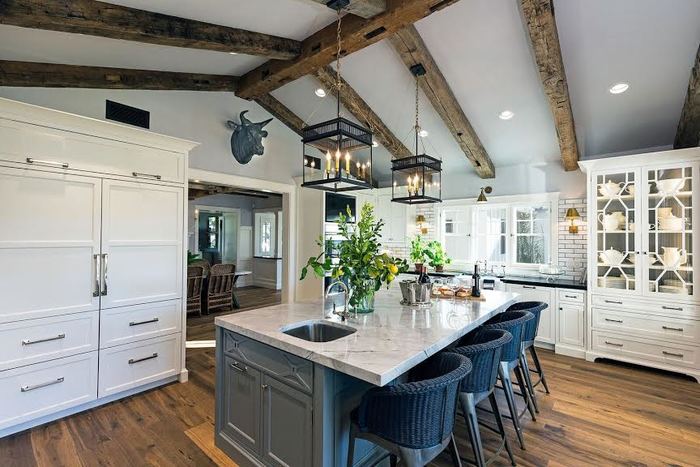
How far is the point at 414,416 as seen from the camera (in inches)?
57.7

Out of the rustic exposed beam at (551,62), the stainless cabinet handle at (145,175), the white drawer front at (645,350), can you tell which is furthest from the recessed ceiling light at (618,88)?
the stainless cabinet handle at (145,175)

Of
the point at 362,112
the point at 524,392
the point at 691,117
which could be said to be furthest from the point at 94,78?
the point at 691,117

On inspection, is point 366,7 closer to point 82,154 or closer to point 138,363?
point 82,154

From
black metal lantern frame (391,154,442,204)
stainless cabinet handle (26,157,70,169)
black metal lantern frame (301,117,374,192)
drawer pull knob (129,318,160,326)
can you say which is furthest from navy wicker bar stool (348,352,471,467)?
stainless cabinet handle (26,157,70,169)

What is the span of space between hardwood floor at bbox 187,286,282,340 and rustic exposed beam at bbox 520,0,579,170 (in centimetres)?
509

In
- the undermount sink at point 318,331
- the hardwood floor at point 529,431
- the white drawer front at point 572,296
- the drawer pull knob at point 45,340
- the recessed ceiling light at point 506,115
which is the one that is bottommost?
the hardwood floor at point 529,431

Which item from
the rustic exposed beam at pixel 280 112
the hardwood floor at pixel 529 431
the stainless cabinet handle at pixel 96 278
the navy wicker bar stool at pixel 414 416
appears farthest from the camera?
the rustic exposed beam at pixel 280 112

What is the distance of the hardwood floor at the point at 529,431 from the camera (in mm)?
2260

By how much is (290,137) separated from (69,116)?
3.12 meters

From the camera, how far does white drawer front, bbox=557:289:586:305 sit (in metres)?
4.14

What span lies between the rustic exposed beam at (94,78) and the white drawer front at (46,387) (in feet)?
7.57

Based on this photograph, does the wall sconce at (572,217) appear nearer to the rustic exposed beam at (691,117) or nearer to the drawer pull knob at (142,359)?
the rustic exposed beam at (691,117)

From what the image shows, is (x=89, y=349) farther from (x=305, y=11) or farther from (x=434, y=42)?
(x=434, y=42)

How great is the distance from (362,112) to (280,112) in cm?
129
